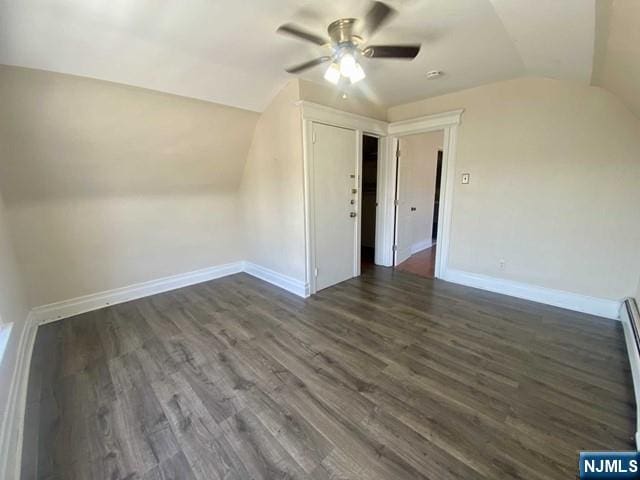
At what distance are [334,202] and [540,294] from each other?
2.59 meters

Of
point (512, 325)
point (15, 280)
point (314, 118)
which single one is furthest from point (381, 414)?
point (15, 280)

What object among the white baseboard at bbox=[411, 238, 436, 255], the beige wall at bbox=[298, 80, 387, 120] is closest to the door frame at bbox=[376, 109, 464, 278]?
the beige wall at bbox=[298, 80, 387, 120]

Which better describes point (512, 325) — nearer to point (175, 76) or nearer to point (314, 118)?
point (314, 118)

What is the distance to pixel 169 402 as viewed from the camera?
1.79 meters

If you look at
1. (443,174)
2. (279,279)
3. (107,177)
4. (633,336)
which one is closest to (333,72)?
(443,174)

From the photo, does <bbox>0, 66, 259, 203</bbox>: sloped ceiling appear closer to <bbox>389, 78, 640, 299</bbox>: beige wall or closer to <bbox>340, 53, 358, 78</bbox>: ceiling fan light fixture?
<bbox>340, 53, 358, 78</bbox>: ceiling fan light fixture

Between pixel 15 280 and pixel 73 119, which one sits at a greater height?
pixel 73 119

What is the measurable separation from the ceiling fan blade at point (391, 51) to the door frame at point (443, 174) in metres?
1.85

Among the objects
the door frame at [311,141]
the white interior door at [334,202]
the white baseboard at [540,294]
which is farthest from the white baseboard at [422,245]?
the white interior door at [334,202]

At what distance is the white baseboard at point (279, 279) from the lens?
3.39 m

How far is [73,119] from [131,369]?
2.26 meters

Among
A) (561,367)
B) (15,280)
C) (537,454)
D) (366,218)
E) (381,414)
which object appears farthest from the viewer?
(366,218)

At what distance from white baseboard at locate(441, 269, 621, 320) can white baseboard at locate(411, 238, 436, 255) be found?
1445mm

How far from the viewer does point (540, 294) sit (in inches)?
122
